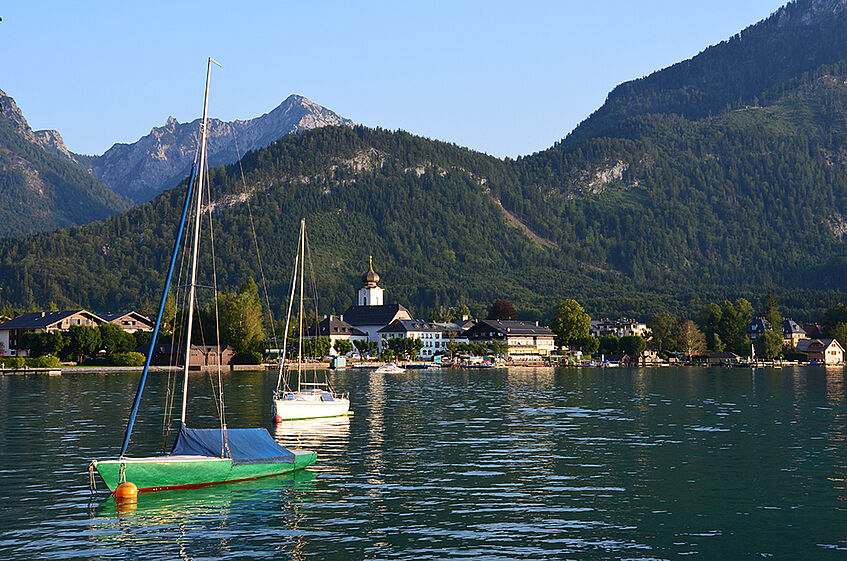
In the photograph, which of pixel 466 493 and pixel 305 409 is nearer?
pixel 466 493

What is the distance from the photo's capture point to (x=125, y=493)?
4006cm

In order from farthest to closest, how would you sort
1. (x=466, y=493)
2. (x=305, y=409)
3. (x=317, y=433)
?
(x=305, y=409)
(x=317, y=433)
(x=466, y=493)

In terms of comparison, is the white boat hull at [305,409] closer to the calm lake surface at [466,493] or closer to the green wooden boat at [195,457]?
the calm lake surface at [466,493]

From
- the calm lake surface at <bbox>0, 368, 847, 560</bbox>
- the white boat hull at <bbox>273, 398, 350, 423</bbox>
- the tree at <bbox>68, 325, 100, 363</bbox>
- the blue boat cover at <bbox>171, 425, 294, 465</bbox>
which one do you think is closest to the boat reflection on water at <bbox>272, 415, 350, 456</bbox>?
the calm lake surface at <bbox>0, 368, 847, 560</bbox>

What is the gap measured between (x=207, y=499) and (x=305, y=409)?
38.0 metres

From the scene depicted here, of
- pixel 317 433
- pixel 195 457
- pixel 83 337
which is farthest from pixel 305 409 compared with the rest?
pixel 83 337

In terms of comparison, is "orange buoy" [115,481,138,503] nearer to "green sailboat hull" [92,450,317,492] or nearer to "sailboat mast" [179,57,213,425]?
"green sailboat hull" [92,450,317,492]

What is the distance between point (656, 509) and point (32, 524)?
26.2m

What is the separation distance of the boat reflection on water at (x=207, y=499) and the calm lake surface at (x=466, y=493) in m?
0.13

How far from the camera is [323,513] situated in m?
38.9

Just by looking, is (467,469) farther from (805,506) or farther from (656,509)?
(805,506)

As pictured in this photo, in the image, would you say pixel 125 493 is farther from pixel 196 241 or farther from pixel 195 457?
pixel 196 241

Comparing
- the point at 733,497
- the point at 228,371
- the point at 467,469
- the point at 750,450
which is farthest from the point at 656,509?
the point at 228,371

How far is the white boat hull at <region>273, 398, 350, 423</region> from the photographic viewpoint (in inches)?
3051
